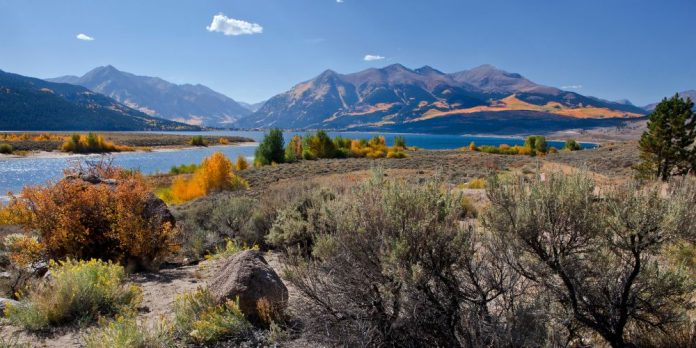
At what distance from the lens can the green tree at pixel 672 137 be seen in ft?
74.5

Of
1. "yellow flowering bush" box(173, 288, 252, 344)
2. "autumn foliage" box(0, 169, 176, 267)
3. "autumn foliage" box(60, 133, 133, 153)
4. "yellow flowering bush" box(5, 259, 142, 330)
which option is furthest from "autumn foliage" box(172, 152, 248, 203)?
"autumn foliage" box(60, 133, 133, 153)

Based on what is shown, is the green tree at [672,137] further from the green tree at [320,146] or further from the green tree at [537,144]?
the green tree at [537,144]

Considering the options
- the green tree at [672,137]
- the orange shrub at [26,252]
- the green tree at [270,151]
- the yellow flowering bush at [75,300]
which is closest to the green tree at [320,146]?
the green tree at [270,151]

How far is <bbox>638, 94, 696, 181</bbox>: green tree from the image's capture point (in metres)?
22.7

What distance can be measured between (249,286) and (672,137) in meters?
27.5

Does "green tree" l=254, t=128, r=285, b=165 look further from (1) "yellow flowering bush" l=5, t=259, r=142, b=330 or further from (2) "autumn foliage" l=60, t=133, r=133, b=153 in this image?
(1) "yellow flowering bush" l=5, t=259, r=142, b=330

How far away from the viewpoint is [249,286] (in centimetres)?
514

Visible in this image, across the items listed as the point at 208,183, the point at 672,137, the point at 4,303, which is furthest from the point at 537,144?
the point at 4,303

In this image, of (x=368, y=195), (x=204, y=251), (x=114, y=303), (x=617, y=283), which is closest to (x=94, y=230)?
(x=204, y=251)

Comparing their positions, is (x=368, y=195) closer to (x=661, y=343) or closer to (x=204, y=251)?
(x=661, y=343)

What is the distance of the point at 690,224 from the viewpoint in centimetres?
367

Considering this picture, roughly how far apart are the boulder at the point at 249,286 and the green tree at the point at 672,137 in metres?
24.8

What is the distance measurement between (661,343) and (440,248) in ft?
8.34

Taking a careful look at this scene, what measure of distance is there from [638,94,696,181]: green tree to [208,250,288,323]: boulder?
81.5ft
